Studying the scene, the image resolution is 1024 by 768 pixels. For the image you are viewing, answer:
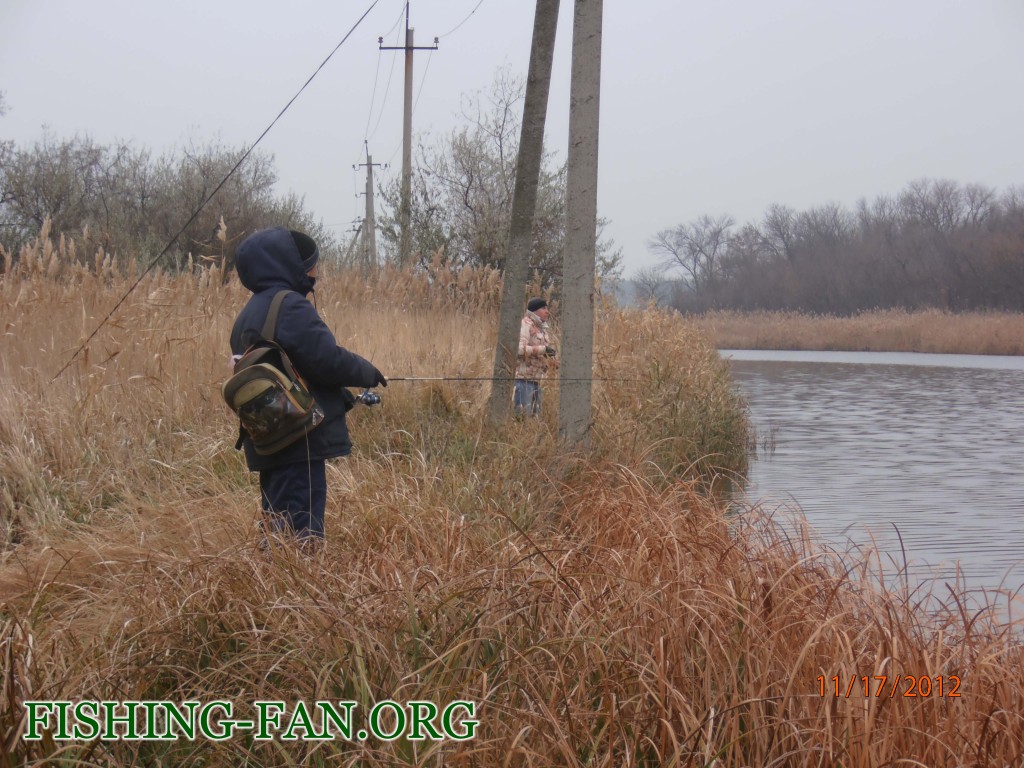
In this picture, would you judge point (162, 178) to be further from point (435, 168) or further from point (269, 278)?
point (269, 278)

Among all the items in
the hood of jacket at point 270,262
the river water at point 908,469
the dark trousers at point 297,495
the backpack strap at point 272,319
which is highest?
the hood of jacket at point 270,262

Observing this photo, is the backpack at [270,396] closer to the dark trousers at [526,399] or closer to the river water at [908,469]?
the river water at [908,469]

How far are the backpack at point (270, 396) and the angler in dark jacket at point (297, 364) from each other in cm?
5

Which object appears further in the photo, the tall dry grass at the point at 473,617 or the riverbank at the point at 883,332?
the riverbank at the point at 883,332

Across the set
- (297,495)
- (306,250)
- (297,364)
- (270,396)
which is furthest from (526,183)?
(270,396)

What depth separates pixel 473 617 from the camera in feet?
12.1

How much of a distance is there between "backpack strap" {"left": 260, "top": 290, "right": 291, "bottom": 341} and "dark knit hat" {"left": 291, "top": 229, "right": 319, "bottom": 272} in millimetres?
243

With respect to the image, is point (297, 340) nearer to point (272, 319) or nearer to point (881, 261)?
point (272, 319)

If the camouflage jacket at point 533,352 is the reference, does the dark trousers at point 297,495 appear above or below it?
below

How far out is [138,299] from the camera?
8766 mm

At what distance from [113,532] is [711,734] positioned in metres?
3.35

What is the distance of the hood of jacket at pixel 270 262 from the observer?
4793mm

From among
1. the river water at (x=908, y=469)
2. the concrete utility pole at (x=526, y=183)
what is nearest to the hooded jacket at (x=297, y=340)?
the river water at (x=908, y=469)

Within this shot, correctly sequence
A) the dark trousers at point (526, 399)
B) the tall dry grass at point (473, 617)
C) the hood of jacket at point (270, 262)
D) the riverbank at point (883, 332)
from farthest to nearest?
the riverbank at point (883, 332)
the dark trousers at point (526, 399)
the hood of jacket at point (270, 262)
the tall dry grass at point (473, 617)
